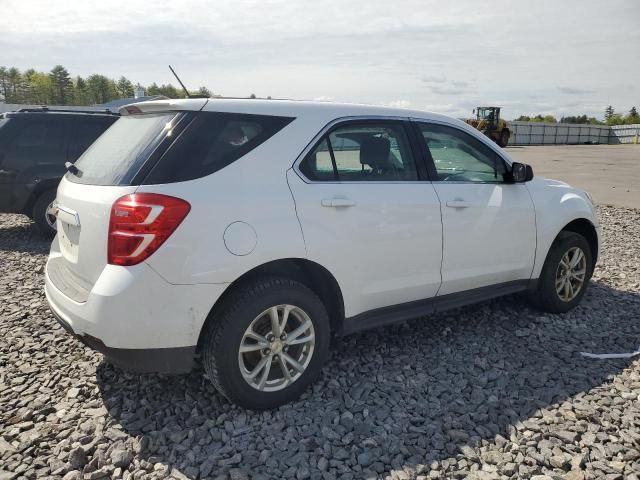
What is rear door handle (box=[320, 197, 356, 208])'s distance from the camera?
301 centimetres

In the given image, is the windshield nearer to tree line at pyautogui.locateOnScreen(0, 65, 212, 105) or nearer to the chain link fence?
the chain link fence

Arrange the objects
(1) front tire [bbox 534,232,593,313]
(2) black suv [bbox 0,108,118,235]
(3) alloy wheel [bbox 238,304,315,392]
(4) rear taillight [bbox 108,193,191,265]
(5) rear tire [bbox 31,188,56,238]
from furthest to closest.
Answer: (5) rear tire [bbox 31,188,56,238] < (2) black suv [bbox 0,108,118,235] < (1) front tire [bbox 534,232,593,313] < (3) alloy wheel [bbox 238,304,315,392] < (4) rear taillight [bbox 108,193,191,265]

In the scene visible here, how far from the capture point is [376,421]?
295 cm

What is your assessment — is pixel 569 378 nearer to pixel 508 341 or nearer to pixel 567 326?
pixel 508 341

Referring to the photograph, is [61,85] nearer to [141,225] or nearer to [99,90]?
[99,90]

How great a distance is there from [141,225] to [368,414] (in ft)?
5.58

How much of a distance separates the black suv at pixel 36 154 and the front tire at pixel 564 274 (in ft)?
20.8

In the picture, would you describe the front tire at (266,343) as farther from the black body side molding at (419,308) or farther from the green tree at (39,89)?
the green tree at (39,89)

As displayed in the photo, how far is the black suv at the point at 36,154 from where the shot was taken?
7027 millimetres

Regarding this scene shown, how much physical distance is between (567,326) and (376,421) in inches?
91.6

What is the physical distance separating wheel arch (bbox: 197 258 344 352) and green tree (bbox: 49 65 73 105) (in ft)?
322

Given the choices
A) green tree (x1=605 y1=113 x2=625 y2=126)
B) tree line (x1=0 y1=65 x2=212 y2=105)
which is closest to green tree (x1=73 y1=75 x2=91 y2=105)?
tree line (x1=0 y1=65 x2=212 y2=105)

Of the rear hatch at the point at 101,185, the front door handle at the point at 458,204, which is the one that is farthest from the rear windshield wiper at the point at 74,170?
the front door handle at the point at 458,204

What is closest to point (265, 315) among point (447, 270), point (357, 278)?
point (357, 278)
